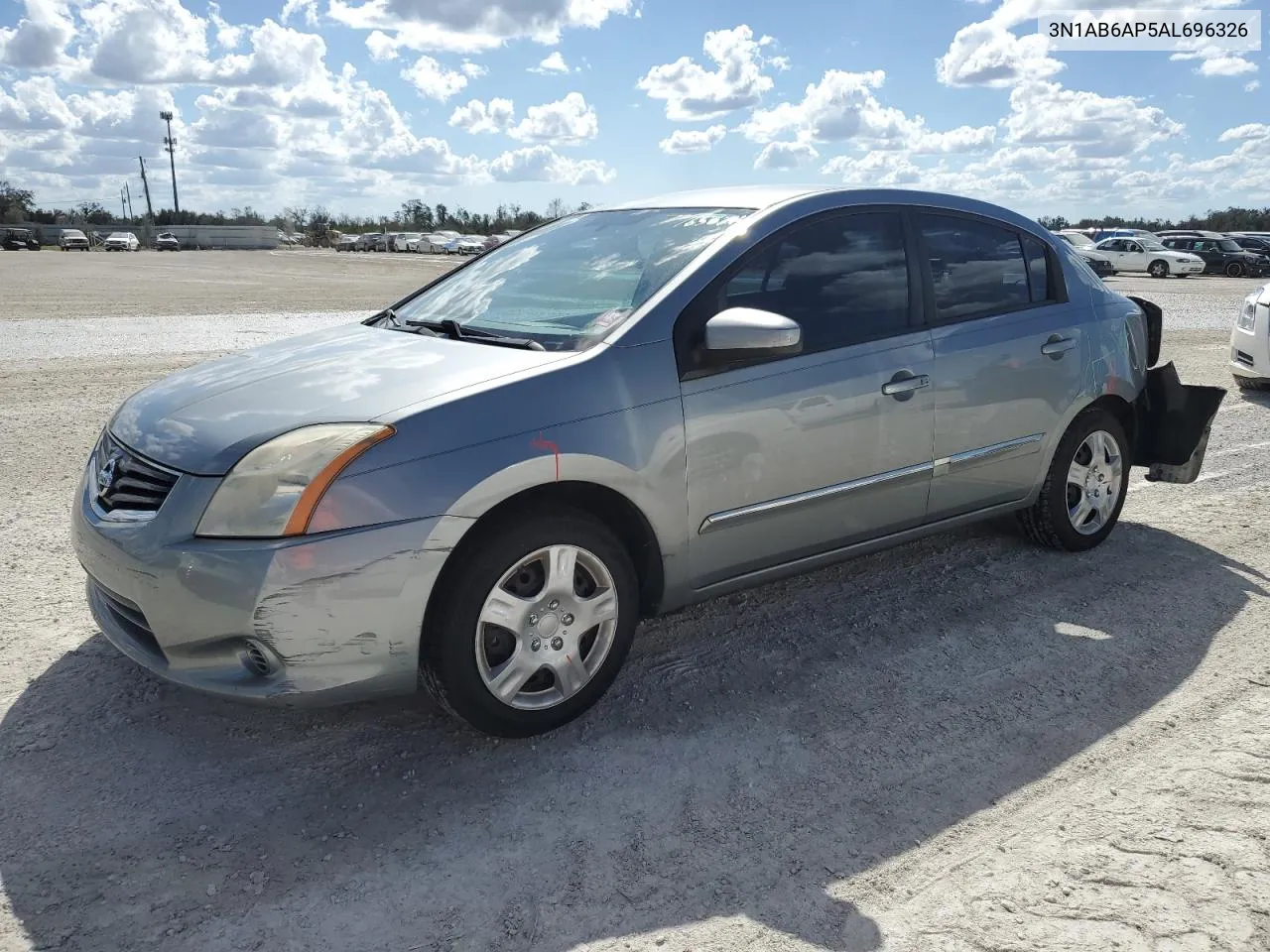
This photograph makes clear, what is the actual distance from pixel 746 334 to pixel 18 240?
71678 millimetres

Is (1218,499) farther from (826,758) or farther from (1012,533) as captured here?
(826,758)

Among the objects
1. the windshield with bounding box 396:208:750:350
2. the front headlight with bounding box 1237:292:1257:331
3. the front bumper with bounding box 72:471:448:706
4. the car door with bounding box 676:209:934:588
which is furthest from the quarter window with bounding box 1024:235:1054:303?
the front headlight with bounding box 1237:292:1257:331

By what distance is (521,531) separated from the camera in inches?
123

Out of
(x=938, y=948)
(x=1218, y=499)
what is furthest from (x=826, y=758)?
(x=1218, y=499)

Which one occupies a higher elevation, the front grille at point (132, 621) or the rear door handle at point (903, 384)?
the rear door handle at point (903, 384)

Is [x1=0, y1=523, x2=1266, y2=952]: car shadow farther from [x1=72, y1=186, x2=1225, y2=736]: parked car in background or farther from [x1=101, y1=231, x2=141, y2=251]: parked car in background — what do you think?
[x1=101, y1=231, x2=141, y2=251]: parked car in background

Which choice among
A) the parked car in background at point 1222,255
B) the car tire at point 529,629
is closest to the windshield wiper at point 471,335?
the car tire at point 529,629

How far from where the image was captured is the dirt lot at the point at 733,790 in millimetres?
2516

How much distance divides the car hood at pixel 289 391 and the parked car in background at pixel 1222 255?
37.6 meters

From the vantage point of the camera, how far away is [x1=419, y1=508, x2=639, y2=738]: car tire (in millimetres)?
3061

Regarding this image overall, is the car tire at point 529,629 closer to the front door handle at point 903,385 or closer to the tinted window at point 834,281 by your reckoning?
the tinted window at point 834,281

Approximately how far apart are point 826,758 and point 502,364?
5.22 ft

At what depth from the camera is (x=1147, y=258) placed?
3447cm

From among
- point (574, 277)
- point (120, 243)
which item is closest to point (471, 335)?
point (574, 277)
